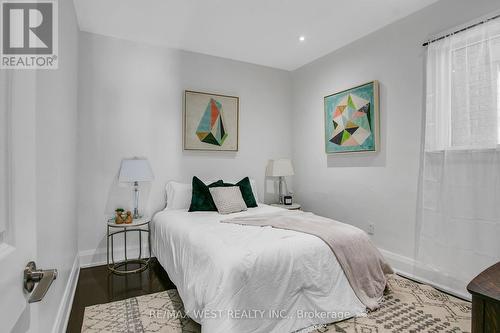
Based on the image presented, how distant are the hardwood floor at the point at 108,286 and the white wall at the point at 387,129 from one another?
2366mm

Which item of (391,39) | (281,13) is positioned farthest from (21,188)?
(391,39)

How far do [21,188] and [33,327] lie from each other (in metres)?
0.36

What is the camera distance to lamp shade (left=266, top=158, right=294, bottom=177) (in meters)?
4.17

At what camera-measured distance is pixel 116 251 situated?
342 cm

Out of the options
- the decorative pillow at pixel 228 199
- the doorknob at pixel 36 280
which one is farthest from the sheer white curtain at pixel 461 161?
the doorknob at pixel 36 280

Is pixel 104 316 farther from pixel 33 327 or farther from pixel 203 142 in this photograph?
pixel 203 142

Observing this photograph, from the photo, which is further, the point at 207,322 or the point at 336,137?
the point at 336,137

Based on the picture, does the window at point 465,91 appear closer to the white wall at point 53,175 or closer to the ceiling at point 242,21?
the ceiling at point 242,21

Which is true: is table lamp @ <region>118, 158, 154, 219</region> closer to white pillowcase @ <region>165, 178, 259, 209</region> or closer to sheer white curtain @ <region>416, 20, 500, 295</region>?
white pillowcase @ <region>165, 178, 259, 209</region>

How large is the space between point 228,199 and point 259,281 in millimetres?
1648

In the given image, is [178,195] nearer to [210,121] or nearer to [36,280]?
[210,121]

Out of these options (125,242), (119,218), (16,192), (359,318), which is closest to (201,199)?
(119,218)

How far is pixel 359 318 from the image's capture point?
2.12 metres

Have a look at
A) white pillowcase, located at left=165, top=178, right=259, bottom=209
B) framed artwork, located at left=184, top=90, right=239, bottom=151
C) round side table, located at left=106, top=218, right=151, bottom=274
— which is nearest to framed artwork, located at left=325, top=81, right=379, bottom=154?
framed artwork, located at left=184, top=90, right=239, bottom=151
